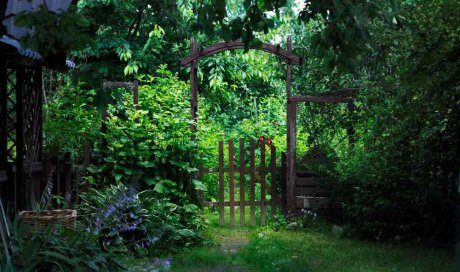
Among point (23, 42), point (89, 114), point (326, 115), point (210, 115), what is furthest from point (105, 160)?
point (210, 115)

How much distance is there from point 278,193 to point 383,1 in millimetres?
7096

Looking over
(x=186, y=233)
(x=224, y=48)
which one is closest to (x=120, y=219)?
(x=186, y=233)

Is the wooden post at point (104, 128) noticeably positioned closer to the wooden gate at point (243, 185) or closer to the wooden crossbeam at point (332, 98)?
the wooden gate at point (243, 185)

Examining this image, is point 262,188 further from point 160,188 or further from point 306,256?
point 306,256

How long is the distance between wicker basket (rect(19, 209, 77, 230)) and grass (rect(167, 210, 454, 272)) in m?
1.26

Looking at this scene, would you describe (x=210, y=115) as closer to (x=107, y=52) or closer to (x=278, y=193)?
(x=107, y=52)

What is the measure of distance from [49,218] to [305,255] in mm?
3122

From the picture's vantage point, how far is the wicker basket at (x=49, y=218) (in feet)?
21.3

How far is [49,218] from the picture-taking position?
6566 millimetres

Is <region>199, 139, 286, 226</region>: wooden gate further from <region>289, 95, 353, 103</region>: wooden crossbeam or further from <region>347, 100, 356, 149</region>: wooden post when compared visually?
<region>347, 100, 356, 149</region>: wooden post

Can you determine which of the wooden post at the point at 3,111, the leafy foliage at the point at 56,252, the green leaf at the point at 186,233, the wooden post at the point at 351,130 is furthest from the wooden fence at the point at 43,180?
the wooden post at the point at 351,130

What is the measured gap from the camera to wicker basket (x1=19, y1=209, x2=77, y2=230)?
256 inches

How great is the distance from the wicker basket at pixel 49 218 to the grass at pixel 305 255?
4.14ft

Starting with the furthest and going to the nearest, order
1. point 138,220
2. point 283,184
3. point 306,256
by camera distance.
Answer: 1. point 283,184
2. point 138,220
3. point 306,256
